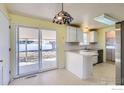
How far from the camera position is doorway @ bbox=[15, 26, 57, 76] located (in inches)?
158

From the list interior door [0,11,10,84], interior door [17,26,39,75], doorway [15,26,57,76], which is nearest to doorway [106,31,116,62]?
doorway [15,26,57,76]

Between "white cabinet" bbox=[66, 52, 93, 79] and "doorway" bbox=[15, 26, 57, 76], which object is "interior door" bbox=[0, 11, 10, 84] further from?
"white cabinet" bbox=[66, 52, 93, 79]

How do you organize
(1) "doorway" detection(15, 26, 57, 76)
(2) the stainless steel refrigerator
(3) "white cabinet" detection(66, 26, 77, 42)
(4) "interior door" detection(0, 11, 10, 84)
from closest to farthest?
(2) the stainless steel refrigerator, (4) "interior door" detection(0, 11, 10, 84), (1) "doorway" detection(15, 26, 57, 76), (3) "white cabinet" detection(66, 26, 77, 42)

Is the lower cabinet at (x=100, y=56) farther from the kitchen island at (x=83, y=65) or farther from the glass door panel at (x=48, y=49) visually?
the glass door panel at (x=48, y=49)

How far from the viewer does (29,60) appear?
445 centimetres

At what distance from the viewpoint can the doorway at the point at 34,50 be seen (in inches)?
158

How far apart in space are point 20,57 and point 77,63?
2.16 meters

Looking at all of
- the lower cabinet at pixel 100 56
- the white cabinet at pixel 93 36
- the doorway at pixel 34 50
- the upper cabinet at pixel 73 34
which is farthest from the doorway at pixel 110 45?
the doorway at pixel 34 50

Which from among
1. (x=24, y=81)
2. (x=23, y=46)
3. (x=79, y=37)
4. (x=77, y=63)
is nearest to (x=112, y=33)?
(x=79, y=37)

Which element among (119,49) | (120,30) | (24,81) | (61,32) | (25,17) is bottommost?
(24,81)

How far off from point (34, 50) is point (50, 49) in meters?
0.81

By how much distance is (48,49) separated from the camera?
485 centimetres

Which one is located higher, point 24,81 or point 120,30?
point 120,30
